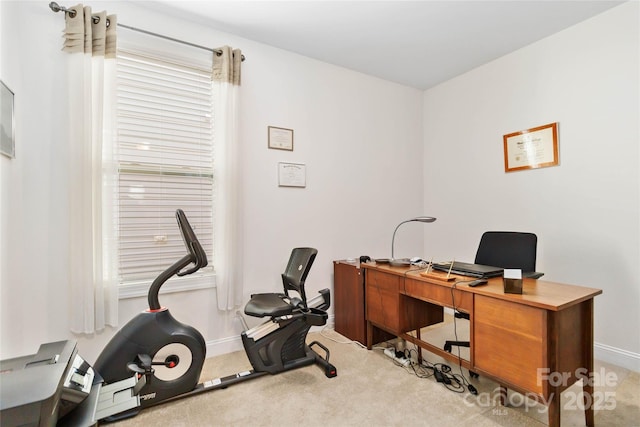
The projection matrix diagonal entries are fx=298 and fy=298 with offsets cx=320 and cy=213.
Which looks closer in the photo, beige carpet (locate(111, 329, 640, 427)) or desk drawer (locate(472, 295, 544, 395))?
desk drawer (locate(472, 295, 544, 395))

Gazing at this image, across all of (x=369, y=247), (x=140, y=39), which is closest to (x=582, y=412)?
(x=369, y=247)

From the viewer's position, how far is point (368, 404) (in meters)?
1.84

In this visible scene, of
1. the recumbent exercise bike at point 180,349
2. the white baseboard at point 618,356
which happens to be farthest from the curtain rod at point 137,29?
the white baseboard at point 618,356

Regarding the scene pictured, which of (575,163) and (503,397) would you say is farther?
(575,163)

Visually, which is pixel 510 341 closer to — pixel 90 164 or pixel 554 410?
pixel 554 410

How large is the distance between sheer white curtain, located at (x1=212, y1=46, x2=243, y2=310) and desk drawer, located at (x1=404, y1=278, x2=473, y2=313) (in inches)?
55.7

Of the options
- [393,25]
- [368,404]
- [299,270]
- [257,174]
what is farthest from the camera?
[257,174]

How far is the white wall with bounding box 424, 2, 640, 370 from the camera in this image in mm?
2266

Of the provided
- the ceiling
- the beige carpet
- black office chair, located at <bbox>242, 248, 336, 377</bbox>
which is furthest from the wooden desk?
the ceiling

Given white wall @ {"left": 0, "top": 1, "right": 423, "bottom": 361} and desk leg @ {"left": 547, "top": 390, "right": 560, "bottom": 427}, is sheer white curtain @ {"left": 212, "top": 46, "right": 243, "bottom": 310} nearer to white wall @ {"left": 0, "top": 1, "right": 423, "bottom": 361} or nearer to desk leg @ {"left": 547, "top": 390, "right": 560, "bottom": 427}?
white wall @ {"left": 0, "top": 1, "right": 423, "bottom": 361}

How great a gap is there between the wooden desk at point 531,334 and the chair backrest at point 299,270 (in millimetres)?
877

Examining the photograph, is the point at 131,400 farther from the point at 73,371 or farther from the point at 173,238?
the point at 173,238

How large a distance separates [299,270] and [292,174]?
973mm

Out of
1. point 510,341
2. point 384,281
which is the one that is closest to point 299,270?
point 384,281
